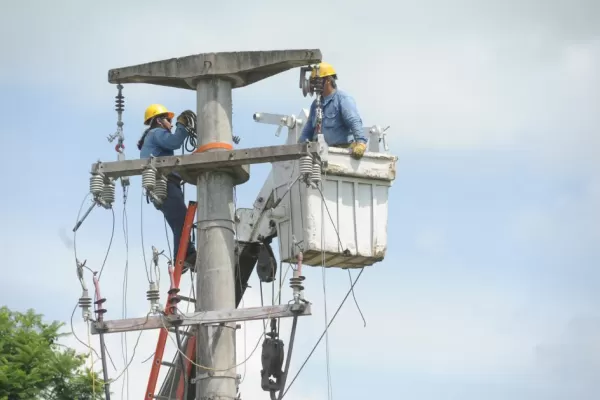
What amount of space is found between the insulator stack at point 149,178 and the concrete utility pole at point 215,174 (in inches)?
8.1

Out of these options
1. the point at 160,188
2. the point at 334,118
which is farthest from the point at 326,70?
the point at 160,188

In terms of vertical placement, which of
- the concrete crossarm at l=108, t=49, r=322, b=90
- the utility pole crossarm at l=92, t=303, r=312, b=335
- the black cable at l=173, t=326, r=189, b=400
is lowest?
the black cable at l=173, t=326, r=189, b=400

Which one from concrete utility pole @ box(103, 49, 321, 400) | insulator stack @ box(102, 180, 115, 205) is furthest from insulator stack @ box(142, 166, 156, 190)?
insulator stack @ box(102, 180, 115, 205)

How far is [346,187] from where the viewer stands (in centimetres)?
1945

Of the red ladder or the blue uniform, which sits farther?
the blue uniform

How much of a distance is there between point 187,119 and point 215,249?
6.79 feet

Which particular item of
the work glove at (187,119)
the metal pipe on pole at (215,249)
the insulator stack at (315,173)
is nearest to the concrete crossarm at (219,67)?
the metal pipe on pole at (215,249)

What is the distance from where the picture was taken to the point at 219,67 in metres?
19.2

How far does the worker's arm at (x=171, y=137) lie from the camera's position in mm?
20000

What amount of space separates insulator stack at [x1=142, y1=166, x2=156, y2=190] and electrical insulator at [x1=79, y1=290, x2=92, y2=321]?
56.4 inches

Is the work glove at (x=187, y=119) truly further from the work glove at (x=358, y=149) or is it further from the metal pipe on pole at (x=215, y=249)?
the work glove at (x=358, y=149)

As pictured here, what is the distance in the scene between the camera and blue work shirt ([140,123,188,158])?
2003cm

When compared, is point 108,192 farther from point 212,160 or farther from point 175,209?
point 175,209

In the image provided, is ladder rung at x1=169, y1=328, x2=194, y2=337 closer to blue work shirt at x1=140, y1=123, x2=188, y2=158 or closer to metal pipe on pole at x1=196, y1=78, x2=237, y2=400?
metal pipe on pole at x1=196, y1=78, x2=237, y2=400
